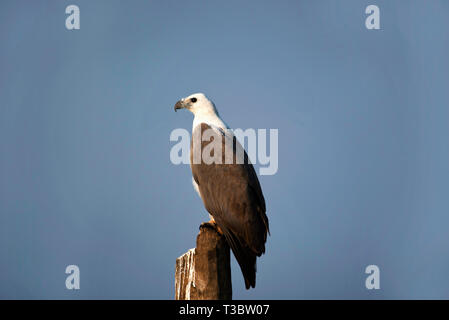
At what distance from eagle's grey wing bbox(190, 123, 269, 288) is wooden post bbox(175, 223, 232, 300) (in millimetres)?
602

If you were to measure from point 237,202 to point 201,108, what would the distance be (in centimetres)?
294

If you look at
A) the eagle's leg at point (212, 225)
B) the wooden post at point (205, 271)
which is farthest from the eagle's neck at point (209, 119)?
the wooden post at point (205, 271)

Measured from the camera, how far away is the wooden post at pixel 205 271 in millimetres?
6094

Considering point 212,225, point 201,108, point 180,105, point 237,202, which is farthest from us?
point 180,105

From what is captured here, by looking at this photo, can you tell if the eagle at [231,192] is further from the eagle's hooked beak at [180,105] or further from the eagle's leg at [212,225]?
the eagle's hooked beak at [180,105]

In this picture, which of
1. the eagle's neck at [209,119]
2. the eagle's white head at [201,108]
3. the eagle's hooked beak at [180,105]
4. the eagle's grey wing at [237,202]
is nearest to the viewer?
the eagle's grey wing at [237,202]

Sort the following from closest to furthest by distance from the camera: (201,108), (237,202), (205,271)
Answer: (205,271)
(237,202)
(201,108)

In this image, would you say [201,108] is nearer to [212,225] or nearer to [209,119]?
[209,119]

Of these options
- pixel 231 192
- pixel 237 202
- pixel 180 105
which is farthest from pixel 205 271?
pixel 180 105

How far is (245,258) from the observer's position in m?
7.07

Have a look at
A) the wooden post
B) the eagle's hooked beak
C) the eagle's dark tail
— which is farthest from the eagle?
the eagle's hooked beak
